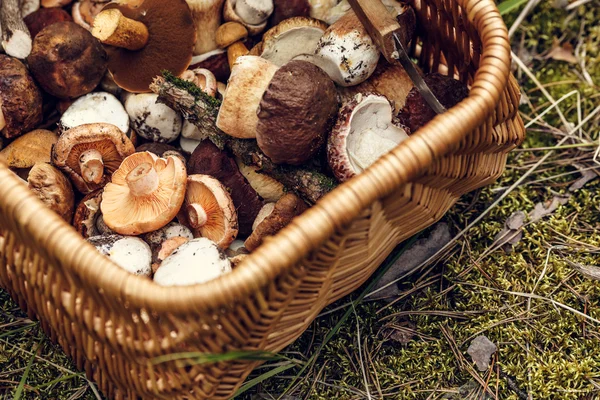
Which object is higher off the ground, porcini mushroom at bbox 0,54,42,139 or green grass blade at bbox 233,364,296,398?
porcini mushroom at bbox 0,54,42,139

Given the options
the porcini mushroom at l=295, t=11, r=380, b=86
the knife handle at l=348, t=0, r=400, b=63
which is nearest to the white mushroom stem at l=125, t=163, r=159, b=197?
the porcini mushroom at l=295, t=11, r=380, b=86

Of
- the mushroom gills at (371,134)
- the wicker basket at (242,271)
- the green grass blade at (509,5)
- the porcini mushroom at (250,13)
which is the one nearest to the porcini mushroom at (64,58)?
the porcini mushroom at (250,13)

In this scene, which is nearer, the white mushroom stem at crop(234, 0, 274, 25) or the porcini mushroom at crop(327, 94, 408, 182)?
the porcini mushroom at crop(327, 94, 408, 182)

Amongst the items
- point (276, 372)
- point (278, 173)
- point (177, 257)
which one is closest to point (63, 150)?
point (177, 257)

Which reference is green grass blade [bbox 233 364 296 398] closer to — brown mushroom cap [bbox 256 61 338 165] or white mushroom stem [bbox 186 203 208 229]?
white mushroom stem [bbox 186 203 208 229]

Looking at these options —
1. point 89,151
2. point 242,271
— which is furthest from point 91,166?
point 242,271

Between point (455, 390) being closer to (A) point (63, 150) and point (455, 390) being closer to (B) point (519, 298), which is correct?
(B) point (519, 298)
